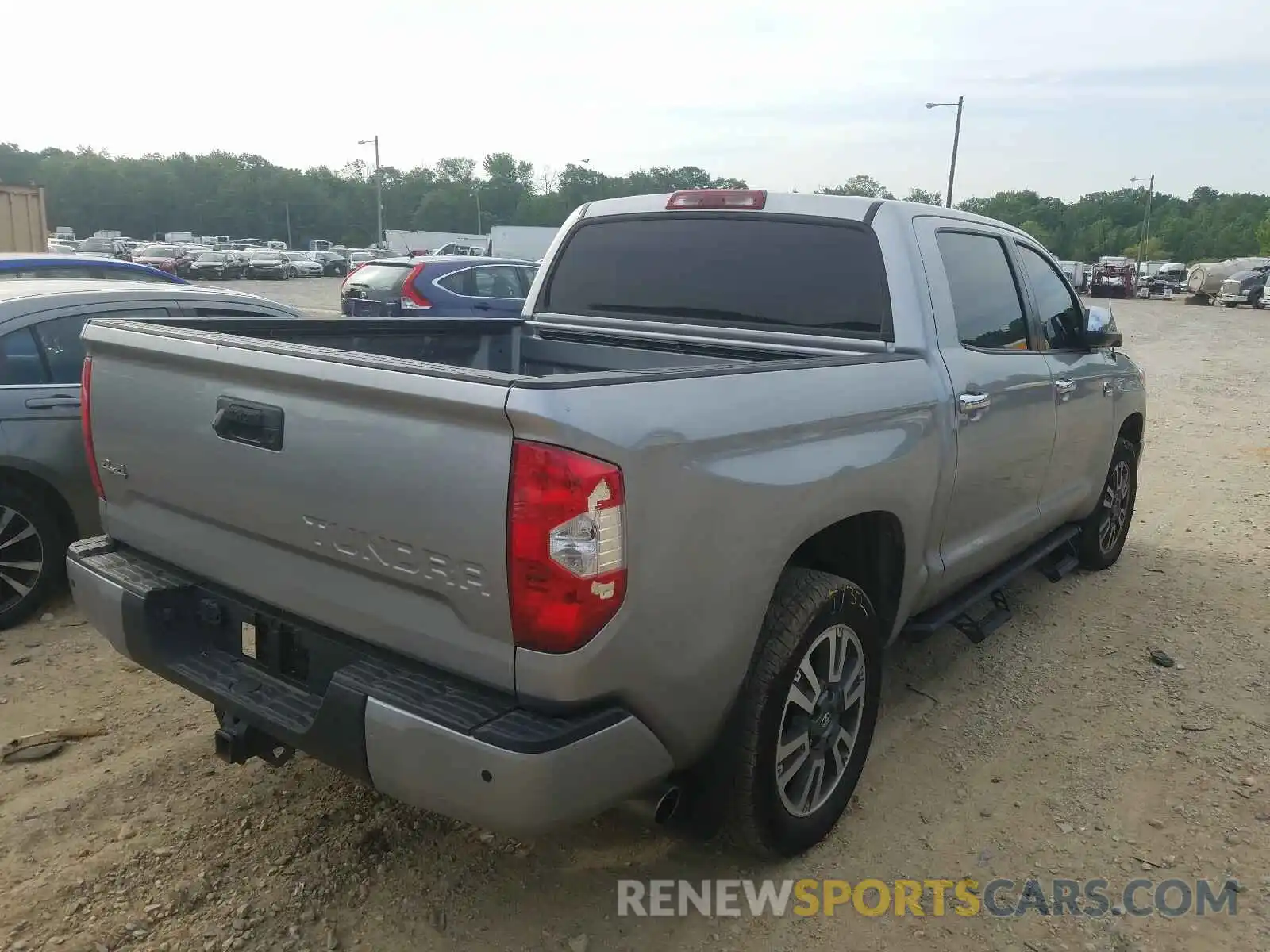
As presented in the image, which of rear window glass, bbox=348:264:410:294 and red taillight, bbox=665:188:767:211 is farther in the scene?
rear window glass, bbox=348:264:410:294

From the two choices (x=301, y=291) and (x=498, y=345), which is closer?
(x=498, y=345)

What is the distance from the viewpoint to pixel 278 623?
254 centimetres

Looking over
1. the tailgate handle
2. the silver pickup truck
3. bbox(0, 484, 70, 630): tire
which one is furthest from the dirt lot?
the tailgate handle

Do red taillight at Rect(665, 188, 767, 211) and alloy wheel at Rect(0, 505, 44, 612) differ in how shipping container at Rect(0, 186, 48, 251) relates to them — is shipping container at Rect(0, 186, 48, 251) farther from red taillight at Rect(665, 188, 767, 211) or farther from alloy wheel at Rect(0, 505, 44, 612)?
red taillight at Rect(665, 188, 767, 211)

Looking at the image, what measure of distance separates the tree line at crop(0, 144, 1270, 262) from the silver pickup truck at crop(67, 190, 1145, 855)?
82.8 m

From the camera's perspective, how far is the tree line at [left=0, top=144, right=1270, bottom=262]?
310 feet

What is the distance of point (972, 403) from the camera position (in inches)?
135

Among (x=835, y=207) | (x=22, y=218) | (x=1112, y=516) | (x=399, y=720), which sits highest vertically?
(x=835, y=207)

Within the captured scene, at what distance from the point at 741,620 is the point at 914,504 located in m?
1.02

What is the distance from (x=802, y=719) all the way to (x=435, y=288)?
414 inches

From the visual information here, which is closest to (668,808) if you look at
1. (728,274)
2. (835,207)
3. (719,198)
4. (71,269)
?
(728,274)

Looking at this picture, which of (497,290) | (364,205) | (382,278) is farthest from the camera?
(364,205)

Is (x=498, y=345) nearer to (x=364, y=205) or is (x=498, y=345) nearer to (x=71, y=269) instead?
(x=71, y=269)

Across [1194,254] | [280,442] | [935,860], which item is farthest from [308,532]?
[1194,254]
